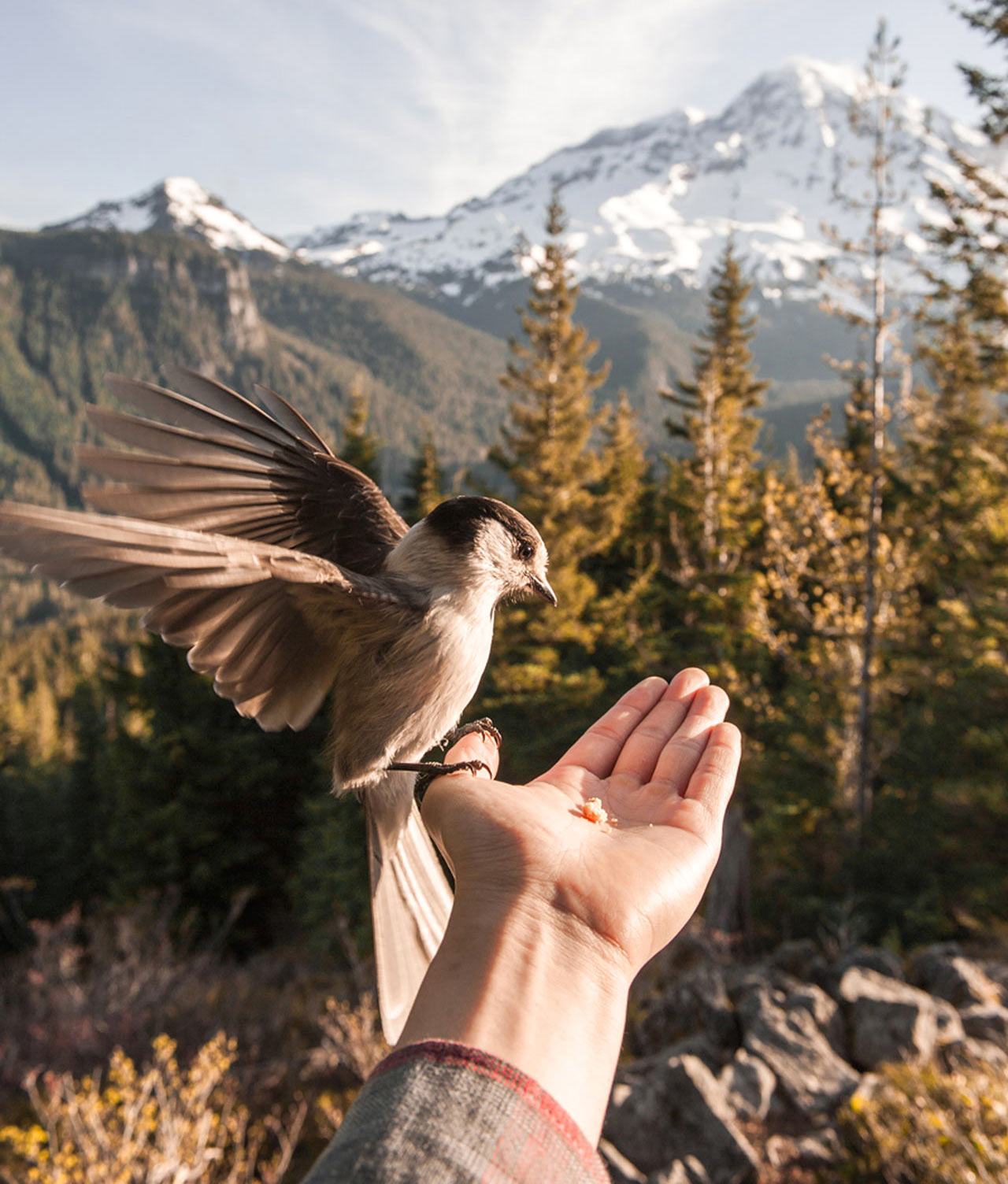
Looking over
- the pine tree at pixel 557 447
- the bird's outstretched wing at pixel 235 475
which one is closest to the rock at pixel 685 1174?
the bird's outstretched wing at pixel 235 475

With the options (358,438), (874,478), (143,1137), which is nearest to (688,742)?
(143,1137)

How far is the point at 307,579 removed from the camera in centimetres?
163

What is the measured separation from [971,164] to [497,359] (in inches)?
7432

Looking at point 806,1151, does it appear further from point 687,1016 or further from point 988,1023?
point 687,1016

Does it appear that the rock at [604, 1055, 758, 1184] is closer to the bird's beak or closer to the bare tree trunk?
the bird's beak

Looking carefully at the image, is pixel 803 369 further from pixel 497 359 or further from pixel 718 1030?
pixel 718 1030

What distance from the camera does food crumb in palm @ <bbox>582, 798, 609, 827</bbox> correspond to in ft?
7.12

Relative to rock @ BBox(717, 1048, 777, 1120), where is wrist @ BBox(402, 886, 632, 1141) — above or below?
above

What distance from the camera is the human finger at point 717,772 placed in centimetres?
219

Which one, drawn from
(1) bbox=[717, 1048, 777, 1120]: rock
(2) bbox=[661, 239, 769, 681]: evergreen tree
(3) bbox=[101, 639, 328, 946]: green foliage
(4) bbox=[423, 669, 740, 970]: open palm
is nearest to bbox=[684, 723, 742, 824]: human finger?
(4) bbox=[423, 669, 740, 970]: open palm

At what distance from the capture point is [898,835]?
9.82 meters

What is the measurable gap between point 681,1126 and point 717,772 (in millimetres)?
4295

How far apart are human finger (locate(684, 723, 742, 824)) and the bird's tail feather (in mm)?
941

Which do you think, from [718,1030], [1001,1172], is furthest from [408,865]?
[718,1030]
